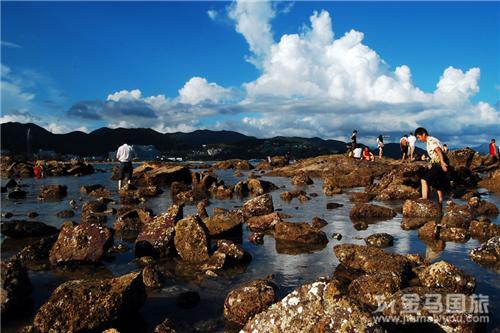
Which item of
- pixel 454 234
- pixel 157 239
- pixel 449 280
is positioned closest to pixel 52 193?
pixel 157 239

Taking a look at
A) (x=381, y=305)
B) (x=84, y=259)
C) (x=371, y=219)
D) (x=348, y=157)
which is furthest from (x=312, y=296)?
(x=348, y=157)

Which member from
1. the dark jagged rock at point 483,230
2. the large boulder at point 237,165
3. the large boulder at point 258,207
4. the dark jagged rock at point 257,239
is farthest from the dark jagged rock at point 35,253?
the large boulder at point 237,165

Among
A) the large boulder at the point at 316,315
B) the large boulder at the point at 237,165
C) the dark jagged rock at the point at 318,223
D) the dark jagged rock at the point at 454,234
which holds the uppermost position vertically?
the large boulder at the point at 316,315

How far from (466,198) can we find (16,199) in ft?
87.1

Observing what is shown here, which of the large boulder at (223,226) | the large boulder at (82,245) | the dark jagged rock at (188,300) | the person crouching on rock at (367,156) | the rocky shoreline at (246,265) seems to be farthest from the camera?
the person crouching on rock at (367,156)

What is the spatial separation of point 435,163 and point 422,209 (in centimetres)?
248

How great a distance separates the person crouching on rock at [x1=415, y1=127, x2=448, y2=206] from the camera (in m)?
16.9

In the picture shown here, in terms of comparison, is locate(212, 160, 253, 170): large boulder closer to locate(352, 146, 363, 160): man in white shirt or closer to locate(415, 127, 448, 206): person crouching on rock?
locate(352, 146, 363, 160): man in white shirt

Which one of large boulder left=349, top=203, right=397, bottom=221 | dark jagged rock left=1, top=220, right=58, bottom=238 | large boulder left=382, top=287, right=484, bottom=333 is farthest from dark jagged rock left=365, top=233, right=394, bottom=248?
dark jagged rock left=1, top=220, right=58, bottom=238

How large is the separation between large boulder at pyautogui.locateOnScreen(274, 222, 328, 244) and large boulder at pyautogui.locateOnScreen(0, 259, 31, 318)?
6987 mm

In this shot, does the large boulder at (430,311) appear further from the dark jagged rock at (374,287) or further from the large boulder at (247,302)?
the large boulder at (247,302)

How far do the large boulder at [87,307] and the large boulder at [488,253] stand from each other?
788cm

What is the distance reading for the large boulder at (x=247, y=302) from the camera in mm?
7089

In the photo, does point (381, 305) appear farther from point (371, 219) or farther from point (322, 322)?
point (371, 219)
